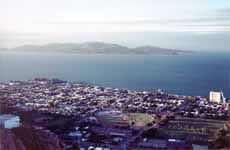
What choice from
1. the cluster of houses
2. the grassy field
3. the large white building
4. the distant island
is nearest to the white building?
the cluster of houses

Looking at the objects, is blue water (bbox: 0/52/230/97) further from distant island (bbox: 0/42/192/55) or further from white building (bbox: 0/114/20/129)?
white building (bbox: 0/114/20/129)

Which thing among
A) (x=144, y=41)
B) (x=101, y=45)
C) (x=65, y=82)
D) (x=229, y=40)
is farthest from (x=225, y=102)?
(x=65, y=82)

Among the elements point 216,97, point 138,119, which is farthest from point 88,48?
point 216,97

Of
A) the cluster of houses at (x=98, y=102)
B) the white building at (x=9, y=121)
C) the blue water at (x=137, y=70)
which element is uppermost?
the blue water at (x=137, y=70)

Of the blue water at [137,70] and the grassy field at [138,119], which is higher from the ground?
the blue water at [137,70]

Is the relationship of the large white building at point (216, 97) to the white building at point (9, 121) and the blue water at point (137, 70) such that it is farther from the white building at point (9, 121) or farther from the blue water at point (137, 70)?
the white building at point (9, 121)

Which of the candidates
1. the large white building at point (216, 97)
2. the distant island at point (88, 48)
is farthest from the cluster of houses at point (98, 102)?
the distant island at point (88, 48)

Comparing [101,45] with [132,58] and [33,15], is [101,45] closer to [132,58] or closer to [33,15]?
[132,58]
